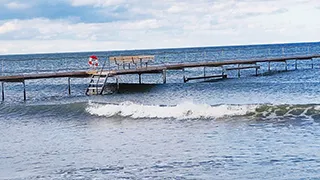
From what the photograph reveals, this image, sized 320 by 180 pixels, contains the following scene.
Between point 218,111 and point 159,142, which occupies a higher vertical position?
point 218,111

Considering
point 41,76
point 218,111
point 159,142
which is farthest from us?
point 41,76

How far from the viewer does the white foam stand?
27.3m

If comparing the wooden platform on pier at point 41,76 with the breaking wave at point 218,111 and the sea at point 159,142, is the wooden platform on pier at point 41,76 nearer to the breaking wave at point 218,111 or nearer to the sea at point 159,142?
the sea at point 159,142

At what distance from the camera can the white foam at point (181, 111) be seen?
89.6 ft

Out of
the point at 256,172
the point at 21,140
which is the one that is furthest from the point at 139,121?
the point at 256,172

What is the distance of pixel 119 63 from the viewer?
50.3m

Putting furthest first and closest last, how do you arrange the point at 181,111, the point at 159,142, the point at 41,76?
the point at 41,76 < the point at 181,111 < the point at 159,142

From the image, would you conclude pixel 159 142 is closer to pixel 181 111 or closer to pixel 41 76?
pixel 181 111

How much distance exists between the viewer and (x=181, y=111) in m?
28.2


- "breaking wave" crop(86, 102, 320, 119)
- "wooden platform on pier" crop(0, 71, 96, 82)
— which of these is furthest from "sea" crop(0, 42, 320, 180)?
"wooden platform on pier" crop(0, 71, 96, 82)

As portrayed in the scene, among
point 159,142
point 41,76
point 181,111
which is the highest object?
point 41,76

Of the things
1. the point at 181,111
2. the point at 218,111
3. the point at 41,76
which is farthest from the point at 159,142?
the point at 41,76

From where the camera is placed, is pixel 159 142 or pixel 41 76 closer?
pixel 159 142

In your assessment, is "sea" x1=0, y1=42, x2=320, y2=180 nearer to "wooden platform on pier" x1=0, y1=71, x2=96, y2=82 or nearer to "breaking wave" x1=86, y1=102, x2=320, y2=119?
"breaking wave" x1=86, y1=102, x2=320, y2=119
